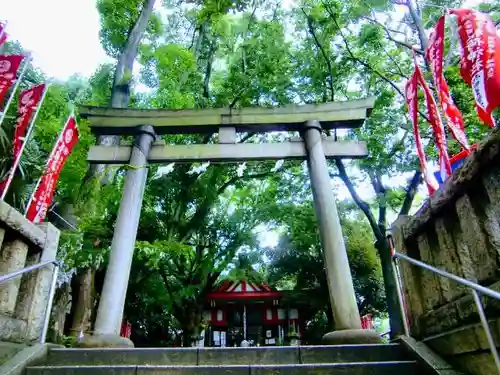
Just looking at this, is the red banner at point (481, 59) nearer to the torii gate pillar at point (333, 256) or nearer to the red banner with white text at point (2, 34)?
the torii gate pillar at point (333, 256)

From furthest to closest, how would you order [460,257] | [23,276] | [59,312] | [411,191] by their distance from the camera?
[411,191], [59,312], [23,276], [460,257]

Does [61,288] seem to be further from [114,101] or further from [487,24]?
[487,24]

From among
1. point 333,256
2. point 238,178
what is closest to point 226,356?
point 333,256

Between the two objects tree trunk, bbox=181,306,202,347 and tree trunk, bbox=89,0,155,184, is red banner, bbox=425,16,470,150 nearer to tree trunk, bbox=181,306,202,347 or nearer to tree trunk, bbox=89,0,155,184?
tree trunk, bbox=89,0,155,184

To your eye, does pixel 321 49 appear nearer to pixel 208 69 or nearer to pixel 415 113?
pixel 208 69

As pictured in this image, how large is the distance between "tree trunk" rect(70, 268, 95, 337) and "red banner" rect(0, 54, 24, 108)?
5396 millimetres

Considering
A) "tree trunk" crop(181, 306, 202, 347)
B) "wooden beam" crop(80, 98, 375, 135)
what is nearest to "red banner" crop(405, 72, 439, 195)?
"wooden beam" crop(80, 98, 375, 135)

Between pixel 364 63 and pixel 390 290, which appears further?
pixel 364 63

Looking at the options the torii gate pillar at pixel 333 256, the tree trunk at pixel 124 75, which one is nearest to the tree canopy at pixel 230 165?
the tree trunk at pixel 124 75

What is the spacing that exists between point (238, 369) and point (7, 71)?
20.1 feet

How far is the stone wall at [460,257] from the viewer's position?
2533mm

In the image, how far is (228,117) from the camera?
25.8 feet

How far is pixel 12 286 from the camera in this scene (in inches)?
144

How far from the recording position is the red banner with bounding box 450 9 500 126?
4699mm
